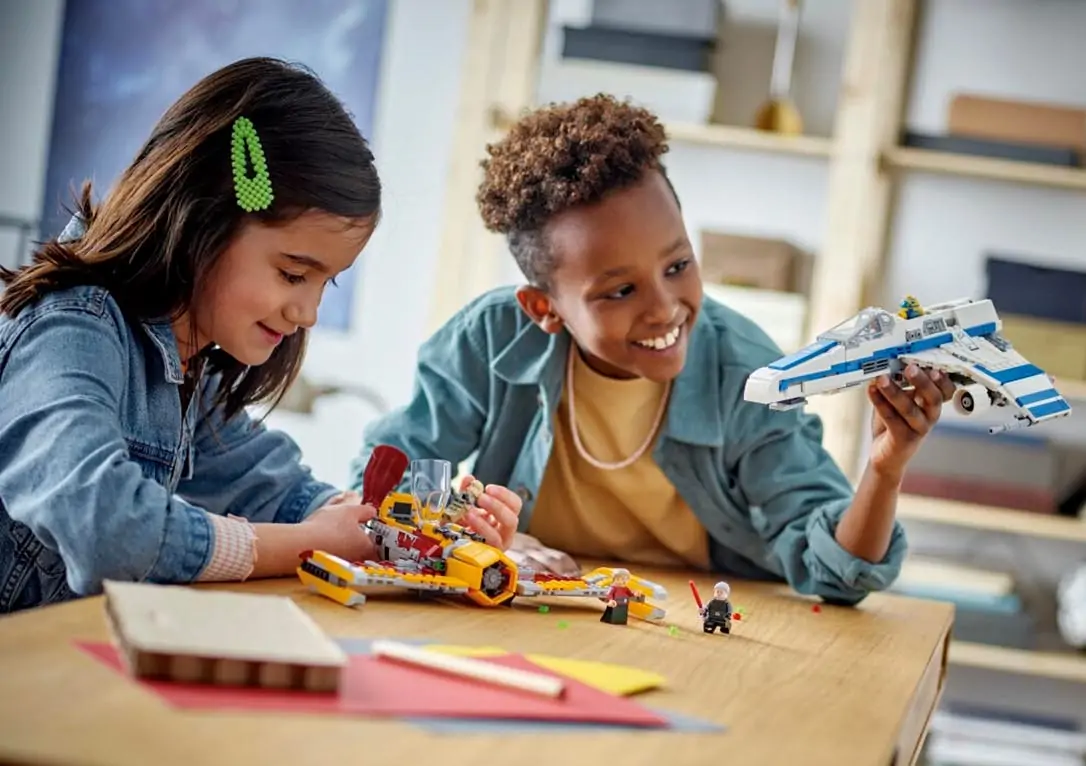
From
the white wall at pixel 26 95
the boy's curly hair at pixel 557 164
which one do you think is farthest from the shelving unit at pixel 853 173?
the boy's curly hair at pixel 557 164

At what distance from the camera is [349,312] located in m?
3.68

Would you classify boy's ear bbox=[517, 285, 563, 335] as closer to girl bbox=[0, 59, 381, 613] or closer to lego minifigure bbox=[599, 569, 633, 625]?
girl bbox=[0, 59, 381, 613]

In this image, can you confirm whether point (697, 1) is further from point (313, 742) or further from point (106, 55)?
point (313, 742)

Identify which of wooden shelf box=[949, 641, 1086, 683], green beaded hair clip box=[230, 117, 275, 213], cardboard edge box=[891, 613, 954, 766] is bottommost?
wooden shelf box=[949, 641, 1086, 683]

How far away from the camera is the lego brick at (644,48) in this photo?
322cm

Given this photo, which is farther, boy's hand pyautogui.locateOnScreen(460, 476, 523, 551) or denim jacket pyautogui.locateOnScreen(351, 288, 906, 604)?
denim jacket pyautogui.locateOnScreen(351, 288, 906, 604)

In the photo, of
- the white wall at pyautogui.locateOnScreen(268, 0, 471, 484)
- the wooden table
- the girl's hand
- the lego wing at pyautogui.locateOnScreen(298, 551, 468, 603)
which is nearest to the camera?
the wooden table

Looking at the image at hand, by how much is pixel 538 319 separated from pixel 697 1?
1541 millimetres

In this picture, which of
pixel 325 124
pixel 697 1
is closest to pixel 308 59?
pixel 697 1

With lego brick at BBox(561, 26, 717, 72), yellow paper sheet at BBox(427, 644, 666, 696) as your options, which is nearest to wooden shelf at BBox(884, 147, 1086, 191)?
lego brick at BBox(561, 26, 717, 72)

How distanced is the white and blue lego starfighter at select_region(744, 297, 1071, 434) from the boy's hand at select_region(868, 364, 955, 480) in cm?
1

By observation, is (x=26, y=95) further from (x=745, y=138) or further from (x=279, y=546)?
(x=279, y=546)

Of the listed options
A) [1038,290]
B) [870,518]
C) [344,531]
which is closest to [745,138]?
[1038,290]

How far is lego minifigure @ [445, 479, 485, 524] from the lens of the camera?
143 cm
